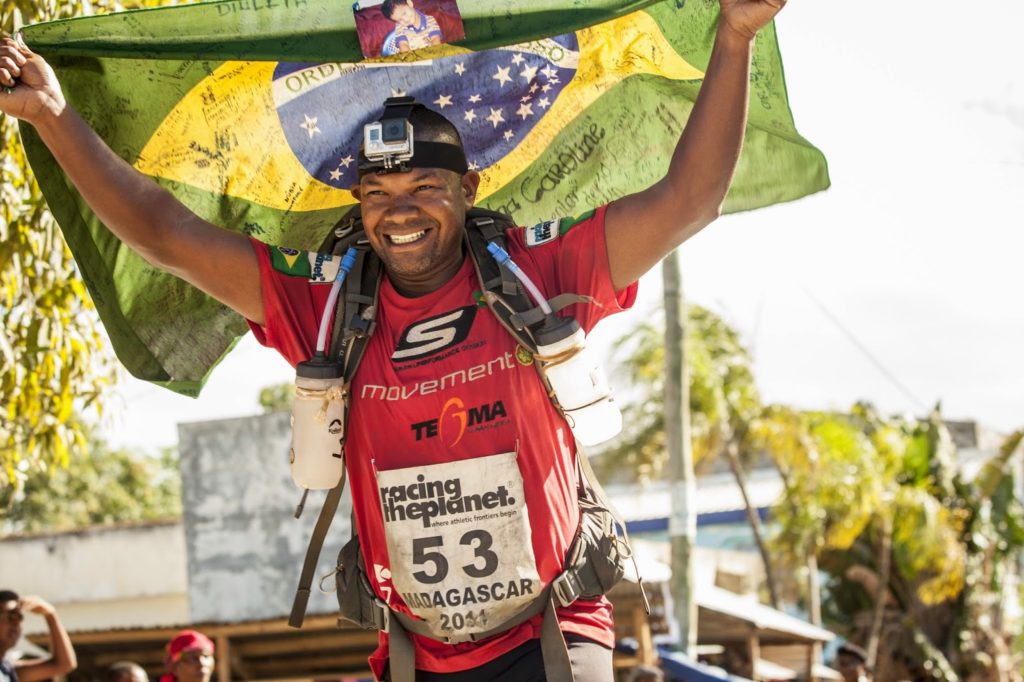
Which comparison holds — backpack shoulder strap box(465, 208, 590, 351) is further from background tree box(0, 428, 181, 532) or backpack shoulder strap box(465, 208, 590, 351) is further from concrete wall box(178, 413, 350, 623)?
background tree box(0, 428, 181, 532)

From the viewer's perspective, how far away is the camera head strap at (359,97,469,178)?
→ 3955 mm

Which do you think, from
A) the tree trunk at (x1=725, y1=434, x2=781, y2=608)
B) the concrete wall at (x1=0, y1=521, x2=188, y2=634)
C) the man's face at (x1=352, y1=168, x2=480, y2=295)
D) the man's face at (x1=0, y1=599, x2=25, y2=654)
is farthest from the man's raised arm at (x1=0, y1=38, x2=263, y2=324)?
the tree trunk at (x1=725, y1=434, x2=781, y2=608)

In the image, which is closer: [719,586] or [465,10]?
[465,10]

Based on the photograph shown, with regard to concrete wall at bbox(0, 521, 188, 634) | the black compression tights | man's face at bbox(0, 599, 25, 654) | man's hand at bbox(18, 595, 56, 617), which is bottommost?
concrete wall at bbox(0, 521, 188, 634)

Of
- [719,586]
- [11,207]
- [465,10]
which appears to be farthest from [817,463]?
[465,10]

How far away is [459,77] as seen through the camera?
186 inches

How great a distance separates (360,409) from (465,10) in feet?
4.32

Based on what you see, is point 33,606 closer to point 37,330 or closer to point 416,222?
point 37,330

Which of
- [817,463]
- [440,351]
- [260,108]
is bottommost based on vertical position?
[817,463]

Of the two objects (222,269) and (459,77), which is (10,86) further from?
(459,77)

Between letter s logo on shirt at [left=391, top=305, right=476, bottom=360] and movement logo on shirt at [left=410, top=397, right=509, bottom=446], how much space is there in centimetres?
19

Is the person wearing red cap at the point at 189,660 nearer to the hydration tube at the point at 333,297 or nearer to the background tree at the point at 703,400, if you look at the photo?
the hydration tube at the point at 333,297

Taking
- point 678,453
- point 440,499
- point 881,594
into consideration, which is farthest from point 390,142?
point 881,594

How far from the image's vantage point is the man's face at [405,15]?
428 centimetres
